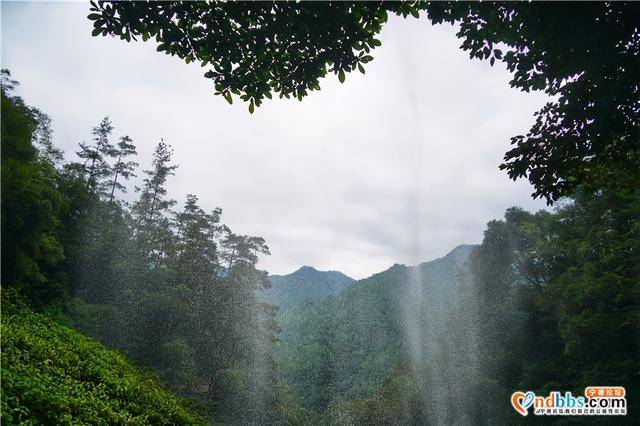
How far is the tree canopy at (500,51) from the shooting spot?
3307mm

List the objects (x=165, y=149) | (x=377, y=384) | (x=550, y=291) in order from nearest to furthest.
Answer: (x=550, y=291) < (x=165, y=149) < (x=377, y=384)

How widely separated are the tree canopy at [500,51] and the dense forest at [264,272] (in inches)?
0.7

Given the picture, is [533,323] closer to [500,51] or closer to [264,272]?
[264,272]

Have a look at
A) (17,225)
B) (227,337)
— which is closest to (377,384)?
(227,337)

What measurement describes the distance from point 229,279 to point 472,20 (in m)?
28.5

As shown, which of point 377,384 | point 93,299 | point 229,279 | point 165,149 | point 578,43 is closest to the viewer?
point 578,43

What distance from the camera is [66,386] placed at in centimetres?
530

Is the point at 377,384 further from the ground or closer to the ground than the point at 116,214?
closer to the ground

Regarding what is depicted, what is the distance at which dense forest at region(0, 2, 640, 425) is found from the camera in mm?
3582

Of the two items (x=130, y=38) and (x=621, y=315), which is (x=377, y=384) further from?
(x=130, y=38)

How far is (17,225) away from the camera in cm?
1314

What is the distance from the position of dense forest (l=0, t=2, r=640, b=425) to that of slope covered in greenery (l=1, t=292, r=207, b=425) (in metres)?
0.04

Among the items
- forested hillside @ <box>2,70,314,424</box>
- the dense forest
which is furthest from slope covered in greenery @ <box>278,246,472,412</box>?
forested hillside @ <box>2,70,314,424</box>

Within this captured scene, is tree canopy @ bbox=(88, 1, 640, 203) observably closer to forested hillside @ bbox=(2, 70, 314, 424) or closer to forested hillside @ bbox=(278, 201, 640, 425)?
forested hillside @ bbox=(278, 201, 640, 425)
